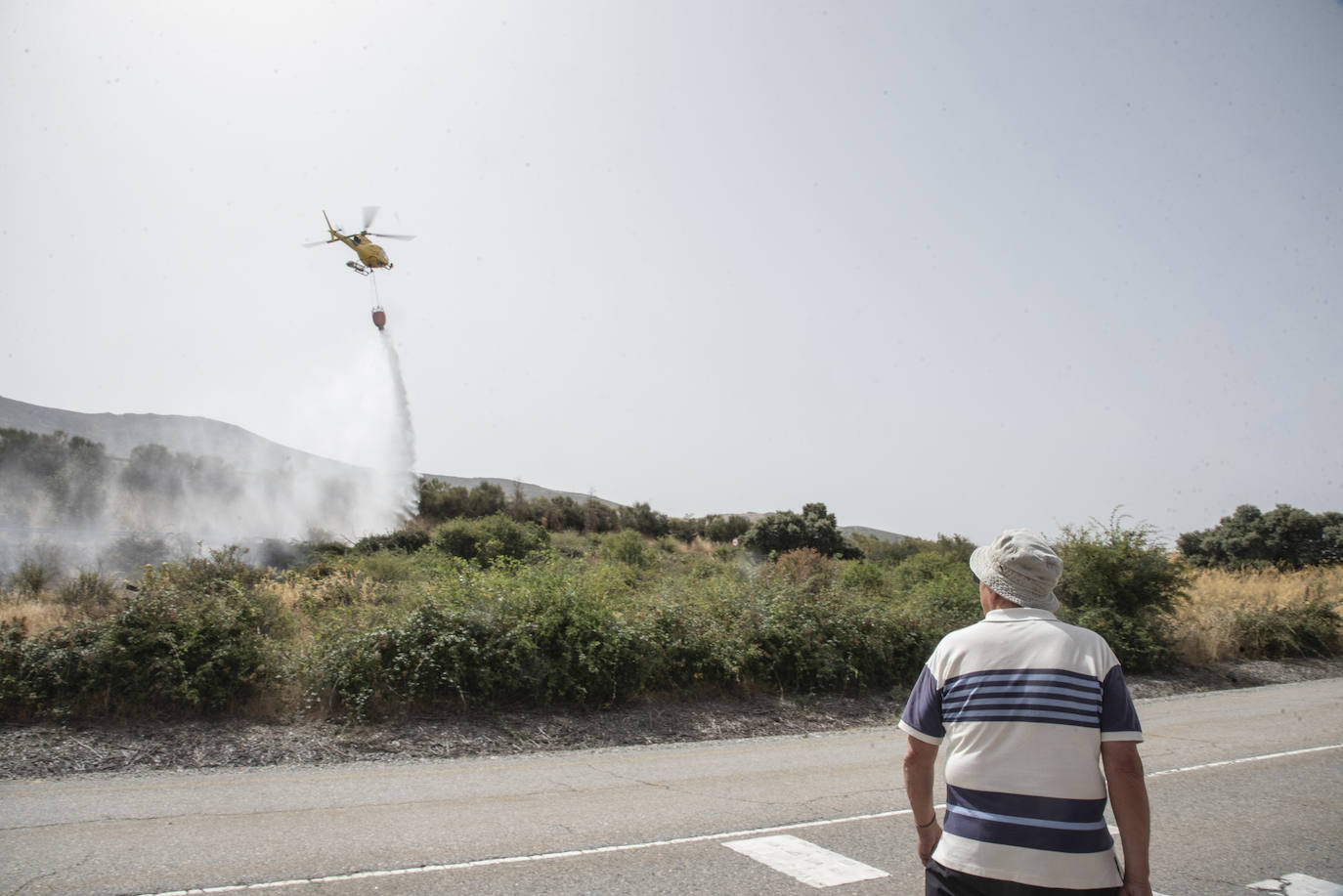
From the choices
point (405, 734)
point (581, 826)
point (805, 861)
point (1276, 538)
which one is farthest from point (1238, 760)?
point (1276, 538)

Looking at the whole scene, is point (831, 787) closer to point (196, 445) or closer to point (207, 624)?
point (207, 624)

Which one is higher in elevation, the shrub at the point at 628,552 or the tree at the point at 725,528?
the tree at the point at 725,528

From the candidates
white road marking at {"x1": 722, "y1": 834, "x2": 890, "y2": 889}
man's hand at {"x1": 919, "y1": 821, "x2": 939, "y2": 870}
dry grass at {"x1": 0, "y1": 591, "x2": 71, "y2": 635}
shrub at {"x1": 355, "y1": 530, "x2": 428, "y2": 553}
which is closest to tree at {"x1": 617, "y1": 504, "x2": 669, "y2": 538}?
shrub at {"x1": 355, "y1": 530, "x2": 428, "y2": 553}

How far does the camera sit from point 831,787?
816cm

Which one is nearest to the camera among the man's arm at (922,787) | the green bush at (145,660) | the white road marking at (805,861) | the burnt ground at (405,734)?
the man's arm at (922,787)

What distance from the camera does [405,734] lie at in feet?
32.5

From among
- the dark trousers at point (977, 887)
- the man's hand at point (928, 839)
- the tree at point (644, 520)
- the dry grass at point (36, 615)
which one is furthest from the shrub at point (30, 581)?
the tree at point (644, 520)

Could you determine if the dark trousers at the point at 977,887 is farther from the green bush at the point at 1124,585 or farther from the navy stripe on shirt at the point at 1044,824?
the green bush at the point at 1124,585

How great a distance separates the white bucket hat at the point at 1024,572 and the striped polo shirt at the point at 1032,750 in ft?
0.27

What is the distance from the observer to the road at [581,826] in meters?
5.37

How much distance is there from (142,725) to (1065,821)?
10.2 metres

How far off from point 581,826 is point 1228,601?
2157 cm

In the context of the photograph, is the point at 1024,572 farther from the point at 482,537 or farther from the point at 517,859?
the point at 482,537

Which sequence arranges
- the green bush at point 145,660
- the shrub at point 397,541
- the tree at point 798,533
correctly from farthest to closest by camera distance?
the tree at point 798,533, the shrub at point 397,541, the green bush at point 145,660
